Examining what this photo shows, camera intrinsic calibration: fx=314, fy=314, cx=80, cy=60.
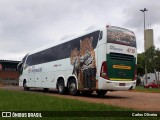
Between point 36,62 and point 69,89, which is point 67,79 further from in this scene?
point 36,62

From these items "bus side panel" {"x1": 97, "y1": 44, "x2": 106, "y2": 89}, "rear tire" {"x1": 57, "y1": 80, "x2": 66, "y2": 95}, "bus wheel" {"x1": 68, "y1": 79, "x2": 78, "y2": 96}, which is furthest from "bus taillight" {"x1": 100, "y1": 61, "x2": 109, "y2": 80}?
"rear tire" {"x1": 57, "y1": 80, "x2": 66, "y2": 95}

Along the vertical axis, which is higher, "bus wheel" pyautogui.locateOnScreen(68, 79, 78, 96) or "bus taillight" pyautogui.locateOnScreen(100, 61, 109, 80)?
"bus taillight" pyautogui.locateOnScreen(100, 61, 109, 80)

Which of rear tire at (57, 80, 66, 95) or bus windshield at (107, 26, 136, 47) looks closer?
bus windshield at (107, 26, 136, 47)

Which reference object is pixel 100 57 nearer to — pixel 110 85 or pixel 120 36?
pixel 110 85

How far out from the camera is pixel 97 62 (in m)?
16.4

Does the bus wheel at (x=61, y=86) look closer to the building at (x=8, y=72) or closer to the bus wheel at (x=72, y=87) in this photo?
the bus wheel at (x=72, y=87)

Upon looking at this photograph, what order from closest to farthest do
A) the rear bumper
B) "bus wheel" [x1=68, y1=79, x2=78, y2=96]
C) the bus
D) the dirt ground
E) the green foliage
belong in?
the green foliage → the dirt ground → the rear bumper → the bus → "bus wheel" [x1=68, y1=79, x2=78, y2=96]

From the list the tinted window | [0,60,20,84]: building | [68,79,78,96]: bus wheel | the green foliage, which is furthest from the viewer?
[0,60,20,84]: building

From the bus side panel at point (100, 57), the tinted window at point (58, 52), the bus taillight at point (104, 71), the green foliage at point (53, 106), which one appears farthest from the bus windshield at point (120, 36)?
the green foliage at point (53, 106)

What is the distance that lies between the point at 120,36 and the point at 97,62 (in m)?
1.90

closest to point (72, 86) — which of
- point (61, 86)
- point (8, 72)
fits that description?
point (61, 86)

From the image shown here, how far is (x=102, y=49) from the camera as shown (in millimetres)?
16078

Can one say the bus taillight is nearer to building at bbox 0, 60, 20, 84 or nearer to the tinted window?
the tinted window

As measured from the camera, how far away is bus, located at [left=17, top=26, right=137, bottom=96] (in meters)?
16.1
